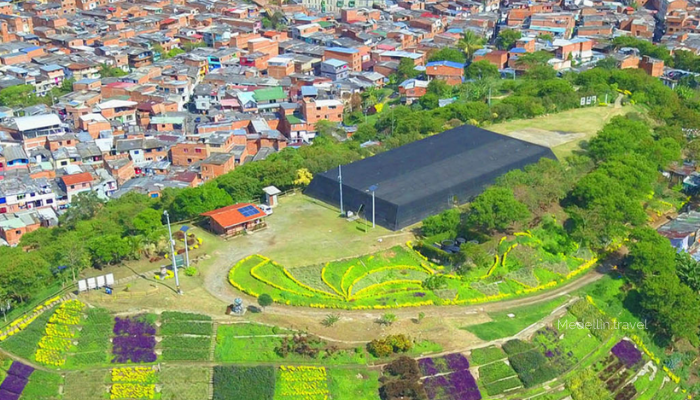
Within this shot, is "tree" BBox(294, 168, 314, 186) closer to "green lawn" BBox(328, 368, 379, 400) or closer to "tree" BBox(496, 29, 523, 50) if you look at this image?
"green lawn" BBox(328, 368, 379, 400)

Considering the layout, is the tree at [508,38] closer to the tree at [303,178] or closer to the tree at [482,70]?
the tree at [482,70]

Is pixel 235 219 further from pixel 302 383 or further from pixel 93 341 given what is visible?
pixel 302 383

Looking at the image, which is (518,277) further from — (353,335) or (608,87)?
(608,87)

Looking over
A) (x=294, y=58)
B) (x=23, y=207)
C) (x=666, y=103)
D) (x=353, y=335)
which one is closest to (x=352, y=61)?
(x=294, y=58)

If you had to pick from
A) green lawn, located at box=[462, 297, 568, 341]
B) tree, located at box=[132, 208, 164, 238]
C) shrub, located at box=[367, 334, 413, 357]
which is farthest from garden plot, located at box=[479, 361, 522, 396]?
tree, located at box=[132, 208, 164, 238]

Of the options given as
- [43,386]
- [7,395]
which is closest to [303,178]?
[43,386]
